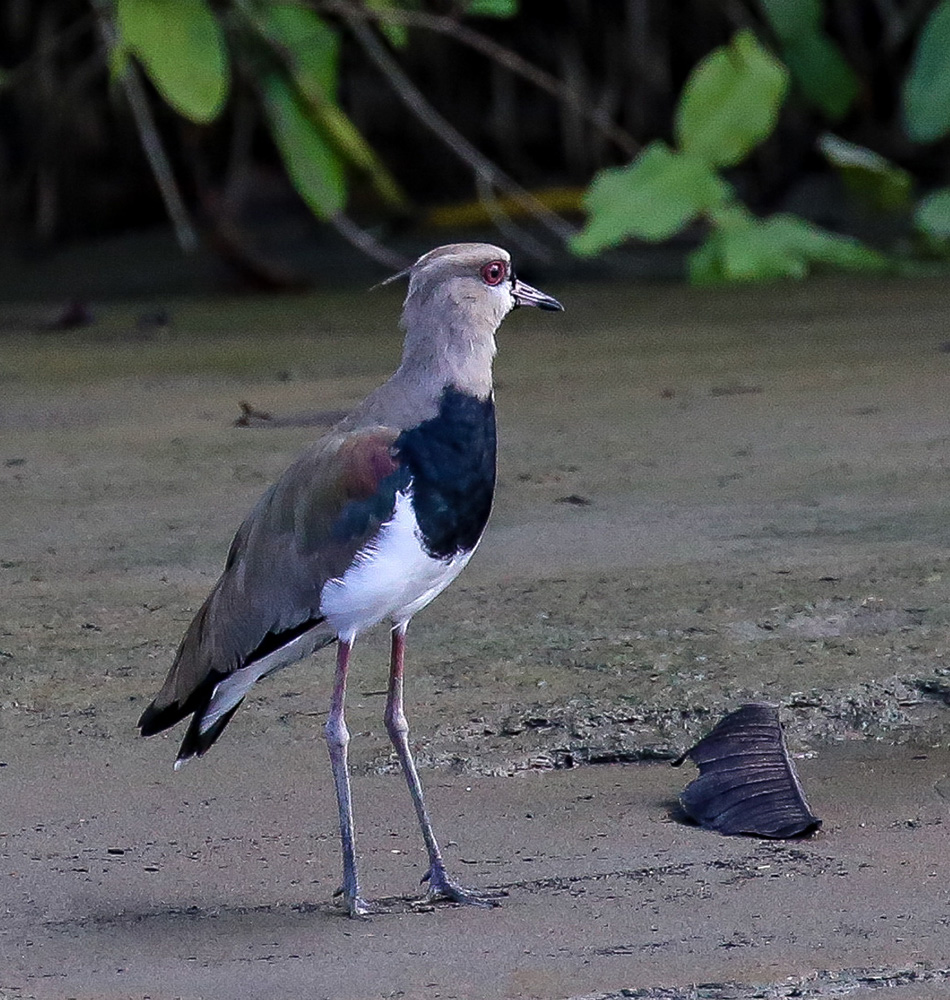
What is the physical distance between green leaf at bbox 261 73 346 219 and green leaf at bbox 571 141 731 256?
943 millimetres

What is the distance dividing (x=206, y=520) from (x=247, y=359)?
225 cm

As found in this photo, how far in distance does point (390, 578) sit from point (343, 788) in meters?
0.28

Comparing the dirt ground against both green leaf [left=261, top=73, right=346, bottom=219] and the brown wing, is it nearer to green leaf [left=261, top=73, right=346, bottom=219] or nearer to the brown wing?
the brown wing

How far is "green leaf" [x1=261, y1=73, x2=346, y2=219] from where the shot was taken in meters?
7.06

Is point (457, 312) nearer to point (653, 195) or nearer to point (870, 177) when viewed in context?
point (653, 195)

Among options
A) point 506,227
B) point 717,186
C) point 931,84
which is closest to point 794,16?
point 931,84

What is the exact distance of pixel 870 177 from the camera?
7496 millimetres

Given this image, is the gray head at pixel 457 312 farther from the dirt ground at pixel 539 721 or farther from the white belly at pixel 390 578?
the dirt ground at pixel 539 721

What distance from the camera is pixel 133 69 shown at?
294 inches

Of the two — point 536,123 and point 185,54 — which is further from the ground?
point 185,54

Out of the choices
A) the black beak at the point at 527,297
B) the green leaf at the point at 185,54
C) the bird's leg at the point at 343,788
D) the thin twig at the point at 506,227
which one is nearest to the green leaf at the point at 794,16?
the thin twig at the point at 506,227

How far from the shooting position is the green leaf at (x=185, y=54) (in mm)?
6273

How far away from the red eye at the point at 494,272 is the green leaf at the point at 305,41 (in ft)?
14.6

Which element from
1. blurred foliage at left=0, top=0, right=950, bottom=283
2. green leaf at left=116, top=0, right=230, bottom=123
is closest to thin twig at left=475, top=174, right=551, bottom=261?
blurred foliage at left=0, top=0, right=950, bottom=283
